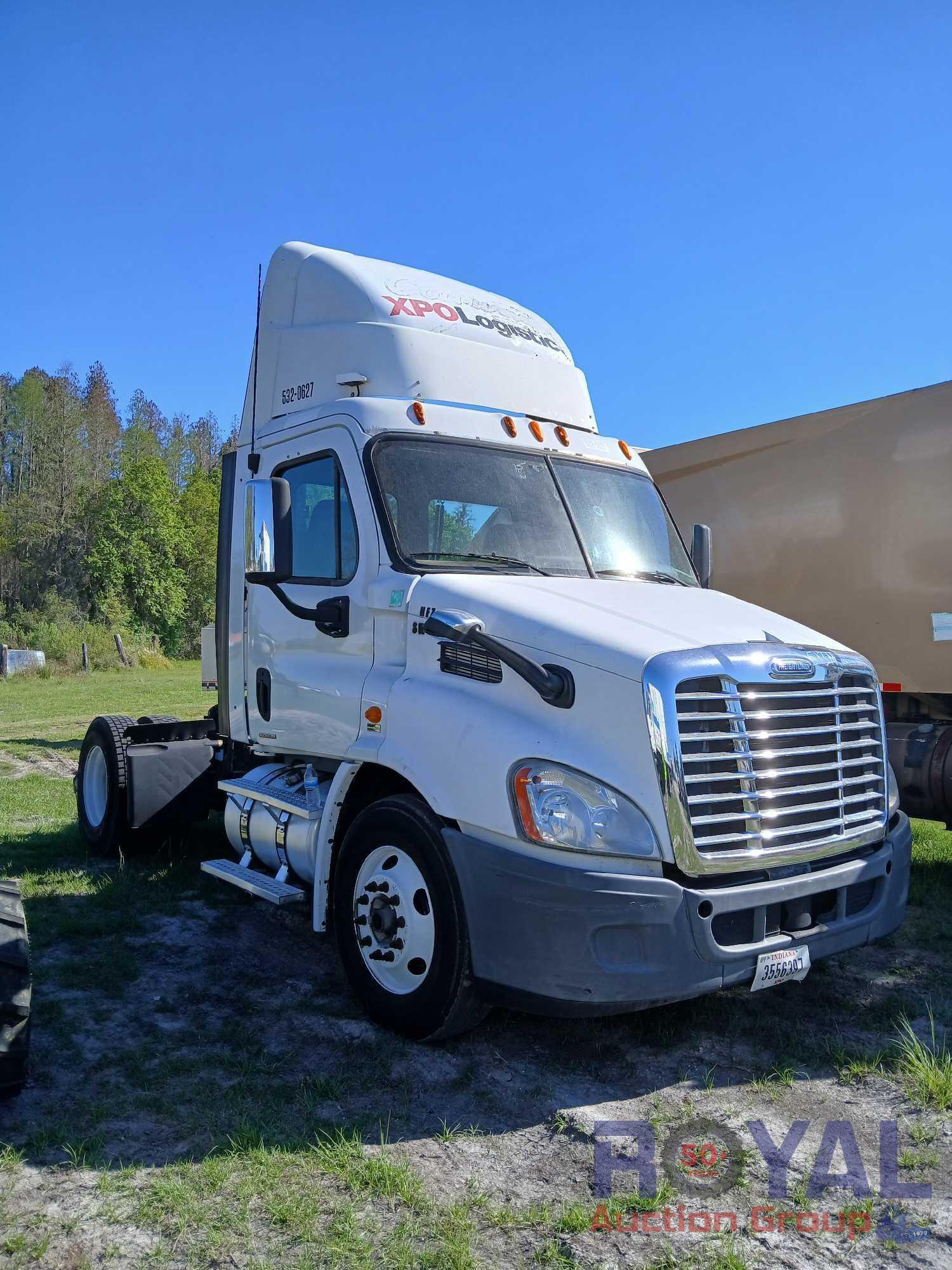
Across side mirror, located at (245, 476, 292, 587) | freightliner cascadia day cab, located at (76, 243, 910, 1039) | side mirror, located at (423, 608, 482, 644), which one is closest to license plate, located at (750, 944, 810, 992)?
freightliner cascadia day cab, located at (76, 243, 910, 1039)

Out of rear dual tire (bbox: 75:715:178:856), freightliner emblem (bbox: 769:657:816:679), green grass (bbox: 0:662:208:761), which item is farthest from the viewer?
green grass (bbox: 0:662:208:761)

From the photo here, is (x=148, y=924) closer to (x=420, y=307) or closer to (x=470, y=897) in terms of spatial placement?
(x=470, y=897)

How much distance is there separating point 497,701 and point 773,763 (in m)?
1.14

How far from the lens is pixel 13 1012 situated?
3.51 m

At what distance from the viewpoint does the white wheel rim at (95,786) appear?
25.5ft

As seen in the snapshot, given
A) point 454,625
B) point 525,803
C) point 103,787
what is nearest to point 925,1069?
point 525,803

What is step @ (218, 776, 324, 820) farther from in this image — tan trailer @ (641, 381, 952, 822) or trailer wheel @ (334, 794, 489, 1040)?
tan trailer @ (641, 381, 952, 822)

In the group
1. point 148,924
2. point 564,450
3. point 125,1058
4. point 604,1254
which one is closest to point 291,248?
point 564,450

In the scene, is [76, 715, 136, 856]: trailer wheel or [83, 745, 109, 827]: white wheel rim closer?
[76, 715, 136, 856]: trailer wheel

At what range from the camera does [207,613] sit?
53031 mm

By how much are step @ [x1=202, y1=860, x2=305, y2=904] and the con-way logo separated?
321 centimetres

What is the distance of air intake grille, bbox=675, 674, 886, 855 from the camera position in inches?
149

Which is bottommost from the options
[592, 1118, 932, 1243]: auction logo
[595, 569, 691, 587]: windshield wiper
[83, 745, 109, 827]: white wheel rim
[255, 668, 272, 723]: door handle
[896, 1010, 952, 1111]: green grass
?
[592, 1118, 932, 1243]: auction logo

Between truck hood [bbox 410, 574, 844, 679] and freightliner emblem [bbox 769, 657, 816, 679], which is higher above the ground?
truck hood [bbox 410, 574, 844, 679]
